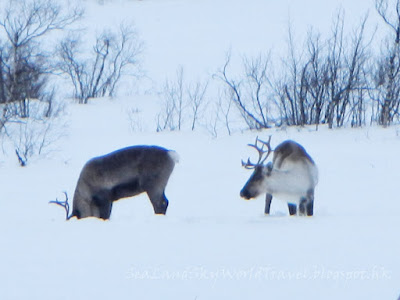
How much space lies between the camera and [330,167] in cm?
1499

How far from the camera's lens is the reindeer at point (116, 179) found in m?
9.05

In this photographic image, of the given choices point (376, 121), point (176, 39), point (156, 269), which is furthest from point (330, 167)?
point (176, 39)

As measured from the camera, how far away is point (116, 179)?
29.7 feet

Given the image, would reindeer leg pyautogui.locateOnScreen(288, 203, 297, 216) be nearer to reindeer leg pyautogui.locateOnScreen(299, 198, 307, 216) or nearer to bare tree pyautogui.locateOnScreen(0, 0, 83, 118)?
reindeer leg pyautogui.locateOnScreen(299, 198, 307, 216)

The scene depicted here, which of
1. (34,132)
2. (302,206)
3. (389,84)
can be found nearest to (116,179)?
(302,206)

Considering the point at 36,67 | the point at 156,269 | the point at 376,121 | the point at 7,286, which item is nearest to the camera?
the point at 7,286

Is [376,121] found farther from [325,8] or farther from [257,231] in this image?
[325,8]

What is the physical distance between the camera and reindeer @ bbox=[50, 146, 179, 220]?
9.05 metres

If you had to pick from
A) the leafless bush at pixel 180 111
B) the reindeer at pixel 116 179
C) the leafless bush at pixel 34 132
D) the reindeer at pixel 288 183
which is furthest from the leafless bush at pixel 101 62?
the reindeer at pixel 288 183

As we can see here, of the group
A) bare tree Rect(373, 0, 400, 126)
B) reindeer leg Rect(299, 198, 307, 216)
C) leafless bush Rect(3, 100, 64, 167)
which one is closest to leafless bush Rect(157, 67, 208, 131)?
leafless bush Rect(3, 100, 64, 167)

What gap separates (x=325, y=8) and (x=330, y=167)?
29996mm

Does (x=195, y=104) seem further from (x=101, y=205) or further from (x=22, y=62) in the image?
(x=101, y=205)

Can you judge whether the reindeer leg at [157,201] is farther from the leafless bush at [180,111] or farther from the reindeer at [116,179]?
the leafless bush at [180,111]

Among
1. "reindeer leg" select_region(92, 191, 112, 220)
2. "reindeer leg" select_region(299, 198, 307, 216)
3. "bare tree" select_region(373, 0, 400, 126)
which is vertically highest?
"bare tree" select_region(373, 0, 400, 126)
